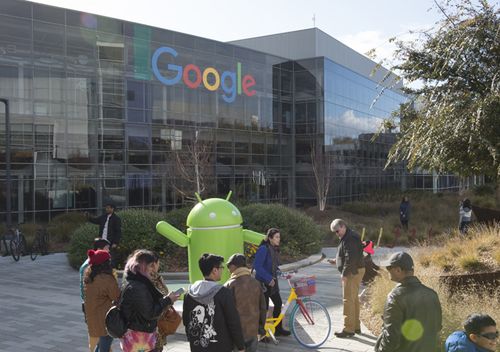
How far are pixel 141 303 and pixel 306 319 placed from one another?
10.6 feet

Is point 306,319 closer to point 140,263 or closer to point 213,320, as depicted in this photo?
point 213,320

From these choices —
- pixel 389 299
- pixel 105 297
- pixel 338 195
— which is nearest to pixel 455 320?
pixel 389 299

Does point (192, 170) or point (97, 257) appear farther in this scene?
point (192, 170)

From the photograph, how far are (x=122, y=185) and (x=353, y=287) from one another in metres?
23.7

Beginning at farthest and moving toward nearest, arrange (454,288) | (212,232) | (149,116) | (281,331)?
Answer: (149,116), (454,288), (212,232), (281,331)

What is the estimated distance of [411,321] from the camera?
3904 mm

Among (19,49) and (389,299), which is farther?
(19,49)

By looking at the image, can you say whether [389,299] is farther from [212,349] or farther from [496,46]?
[496,46]

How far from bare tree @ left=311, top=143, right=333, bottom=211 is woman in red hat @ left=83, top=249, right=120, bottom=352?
28.1m

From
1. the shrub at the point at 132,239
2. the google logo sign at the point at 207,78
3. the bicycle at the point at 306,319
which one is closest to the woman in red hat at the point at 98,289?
the bicycle at the point at 306,319

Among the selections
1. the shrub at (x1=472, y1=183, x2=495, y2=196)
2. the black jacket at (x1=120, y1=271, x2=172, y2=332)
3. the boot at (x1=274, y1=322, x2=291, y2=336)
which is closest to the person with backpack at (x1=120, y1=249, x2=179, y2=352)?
the black jacket at (x1=120, y1=271, x2=172, y2=332)

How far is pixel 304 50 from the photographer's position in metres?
42.0

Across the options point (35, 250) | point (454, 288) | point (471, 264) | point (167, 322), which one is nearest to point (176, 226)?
point (35, 250)

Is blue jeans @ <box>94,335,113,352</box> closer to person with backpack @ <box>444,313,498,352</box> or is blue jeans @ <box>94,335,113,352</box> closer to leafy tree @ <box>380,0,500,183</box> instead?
person with backpack @ <box>444,313,498,352</box>
